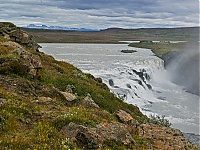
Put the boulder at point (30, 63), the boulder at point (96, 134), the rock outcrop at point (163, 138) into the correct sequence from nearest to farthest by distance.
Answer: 1. the boulder at point (96, 134)
2. the rock outcrop at point (163, 138)
3. the boulder at point (30, 63)

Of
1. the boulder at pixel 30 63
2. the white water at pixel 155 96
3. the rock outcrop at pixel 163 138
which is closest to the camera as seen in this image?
the rock outcrop at pixel 163 138

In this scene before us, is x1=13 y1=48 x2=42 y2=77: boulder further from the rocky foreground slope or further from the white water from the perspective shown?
the white water

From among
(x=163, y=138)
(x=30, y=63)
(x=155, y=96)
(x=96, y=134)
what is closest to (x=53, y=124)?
(x=96, y=134)

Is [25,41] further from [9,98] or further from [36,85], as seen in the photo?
[9,98]

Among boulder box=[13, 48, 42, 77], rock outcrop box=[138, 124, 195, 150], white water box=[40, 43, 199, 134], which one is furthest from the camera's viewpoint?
white water box=[40, 43, 199, 134]

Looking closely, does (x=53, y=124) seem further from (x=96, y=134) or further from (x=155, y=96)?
(x=155, y=96)

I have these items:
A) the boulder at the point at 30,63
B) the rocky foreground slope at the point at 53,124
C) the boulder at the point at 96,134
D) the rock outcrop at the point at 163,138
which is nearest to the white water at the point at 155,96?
the boulder at the point at 30,63

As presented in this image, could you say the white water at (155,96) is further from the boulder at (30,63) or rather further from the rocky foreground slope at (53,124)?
the rocky foreground slope at (53,124)

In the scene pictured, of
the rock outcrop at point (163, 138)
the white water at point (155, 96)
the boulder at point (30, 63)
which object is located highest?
the boulder at point (30, 63)

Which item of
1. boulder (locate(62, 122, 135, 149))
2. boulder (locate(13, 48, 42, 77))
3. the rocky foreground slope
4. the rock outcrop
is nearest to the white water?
boulder (locate(13, 48, 42, 77))

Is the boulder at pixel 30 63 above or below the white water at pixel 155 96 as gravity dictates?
above

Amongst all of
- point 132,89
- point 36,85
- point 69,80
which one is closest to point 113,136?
point 36,85

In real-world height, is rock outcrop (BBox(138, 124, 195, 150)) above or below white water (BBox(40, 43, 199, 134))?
above

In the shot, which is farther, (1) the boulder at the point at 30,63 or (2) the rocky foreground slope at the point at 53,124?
(1) the boulder at the point at 30,63
